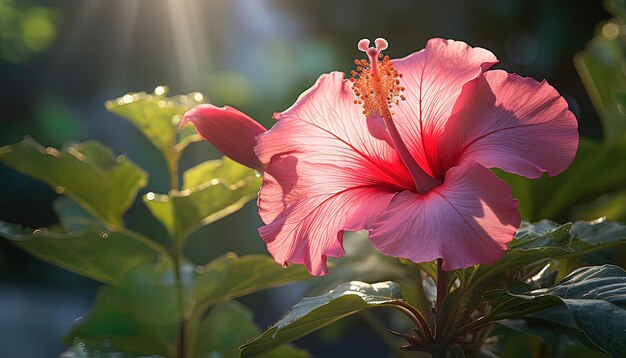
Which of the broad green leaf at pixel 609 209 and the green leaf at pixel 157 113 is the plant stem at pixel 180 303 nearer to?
the green leaf at pixel 157 113

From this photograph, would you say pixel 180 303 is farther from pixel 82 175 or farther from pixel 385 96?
pixel 385 96

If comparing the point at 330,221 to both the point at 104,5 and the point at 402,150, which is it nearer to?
the point at 402,150

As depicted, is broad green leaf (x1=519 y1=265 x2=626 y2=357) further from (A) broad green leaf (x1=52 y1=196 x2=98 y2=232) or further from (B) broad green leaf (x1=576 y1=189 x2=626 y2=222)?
(A) broad green leaf (x1=52 y1=196 x2=98 y2=232)

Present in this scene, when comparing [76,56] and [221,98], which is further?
[76,56]

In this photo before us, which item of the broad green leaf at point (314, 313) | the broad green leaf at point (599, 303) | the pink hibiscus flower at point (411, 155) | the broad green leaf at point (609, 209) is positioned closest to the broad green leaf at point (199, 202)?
the pink hibiscus flower at point (411, 155)

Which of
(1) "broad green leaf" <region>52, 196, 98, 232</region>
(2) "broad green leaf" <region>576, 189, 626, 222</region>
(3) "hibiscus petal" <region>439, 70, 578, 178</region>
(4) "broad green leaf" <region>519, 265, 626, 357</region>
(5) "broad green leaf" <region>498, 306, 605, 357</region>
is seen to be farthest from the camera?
(2) "broad green leaf" <region>576, 189, 626, 222</region>

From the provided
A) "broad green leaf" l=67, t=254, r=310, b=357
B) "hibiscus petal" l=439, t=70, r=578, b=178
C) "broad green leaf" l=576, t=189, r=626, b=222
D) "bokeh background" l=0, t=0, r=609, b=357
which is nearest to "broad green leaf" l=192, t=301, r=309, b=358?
"broad green leaf" l=67, t=254, r=310, b=357

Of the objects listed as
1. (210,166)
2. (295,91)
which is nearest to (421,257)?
(210,166)
